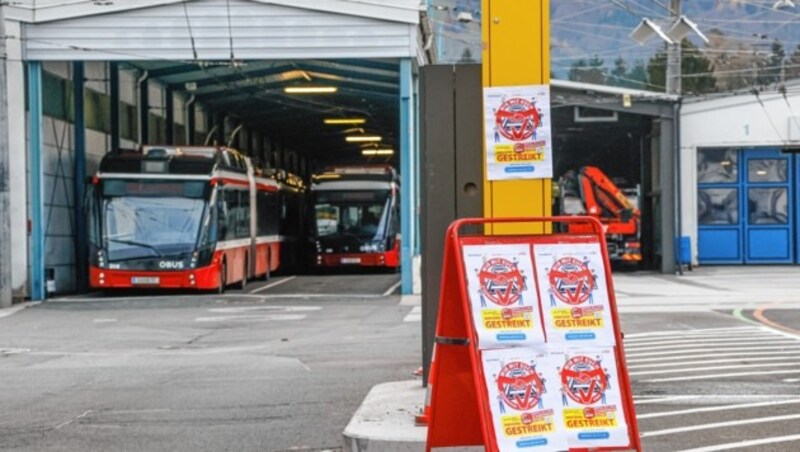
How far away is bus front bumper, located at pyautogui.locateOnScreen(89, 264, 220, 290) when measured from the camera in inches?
1068

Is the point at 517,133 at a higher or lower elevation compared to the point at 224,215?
higher

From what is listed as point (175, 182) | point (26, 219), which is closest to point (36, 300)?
point (26, 219)

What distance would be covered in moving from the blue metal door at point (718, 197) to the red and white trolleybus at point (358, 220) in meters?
9.10

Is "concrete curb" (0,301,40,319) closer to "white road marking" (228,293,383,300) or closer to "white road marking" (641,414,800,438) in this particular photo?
"white road marking" (228,293,383,300)

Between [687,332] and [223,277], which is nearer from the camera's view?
[687,332]

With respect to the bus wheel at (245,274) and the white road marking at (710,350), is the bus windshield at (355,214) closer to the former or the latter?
the bus wheel at (245,274)

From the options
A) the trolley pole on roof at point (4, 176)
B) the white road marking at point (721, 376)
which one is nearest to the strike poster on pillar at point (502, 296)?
the white road marking at point (721, 376)

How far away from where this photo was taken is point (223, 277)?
93.9 feet

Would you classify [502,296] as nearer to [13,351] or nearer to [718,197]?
[13,351]

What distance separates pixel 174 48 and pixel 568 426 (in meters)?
21.8

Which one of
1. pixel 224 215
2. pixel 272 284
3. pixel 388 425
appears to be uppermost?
pixel 224 215

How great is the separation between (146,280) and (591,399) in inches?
832

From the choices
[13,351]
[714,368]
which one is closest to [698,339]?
[714,368]

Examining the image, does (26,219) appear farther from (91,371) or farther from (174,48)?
(91,371)
